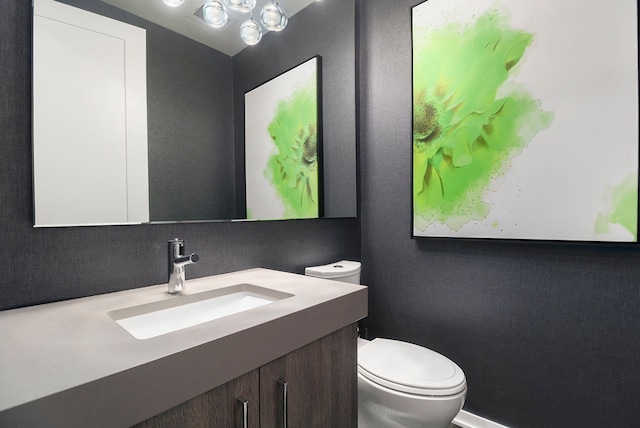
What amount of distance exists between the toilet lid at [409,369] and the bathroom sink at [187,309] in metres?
0.55

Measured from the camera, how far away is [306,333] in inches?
34.1

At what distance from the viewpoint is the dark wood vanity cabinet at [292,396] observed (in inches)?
25.6

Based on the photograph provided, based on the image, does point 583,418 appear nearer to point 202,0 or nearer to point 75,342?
point 75,342

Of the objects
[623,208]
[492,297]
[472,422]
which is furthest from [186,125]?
[472,422]

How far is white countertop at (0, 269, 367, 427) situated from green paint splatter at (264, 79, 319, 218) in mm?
778

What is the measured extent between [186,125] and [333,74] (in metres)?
1.01

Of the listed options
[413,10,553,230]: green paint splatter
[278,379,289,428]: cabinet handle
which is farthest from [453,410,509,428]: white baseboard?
[278,379,289,428]: cabinet handle

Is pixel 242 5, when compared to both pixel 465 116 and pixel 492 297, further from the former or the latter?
pixel 492 297

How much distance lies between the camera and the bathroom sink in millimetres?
922

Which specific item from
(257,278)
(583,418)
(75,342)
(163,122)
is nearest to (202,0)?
(163,122)

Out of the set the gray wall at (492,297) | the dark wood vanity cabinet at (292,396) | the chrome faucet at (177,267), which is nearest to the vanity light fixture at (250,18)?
the gray wall at (492,297)

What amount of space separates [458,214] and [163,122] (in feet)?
4.48

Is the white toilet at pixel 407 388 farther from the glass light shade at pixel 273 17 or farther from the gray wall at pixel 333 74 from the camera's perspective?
the glass light shade at pixel 273 17

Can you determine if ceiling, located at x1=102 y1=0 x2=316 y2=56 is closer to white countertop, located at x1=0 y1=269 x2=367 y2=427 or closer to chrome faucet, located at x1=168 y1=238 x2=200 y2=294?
chrome faucet, located at x1=168 y1=238 x2=200 y2=294
